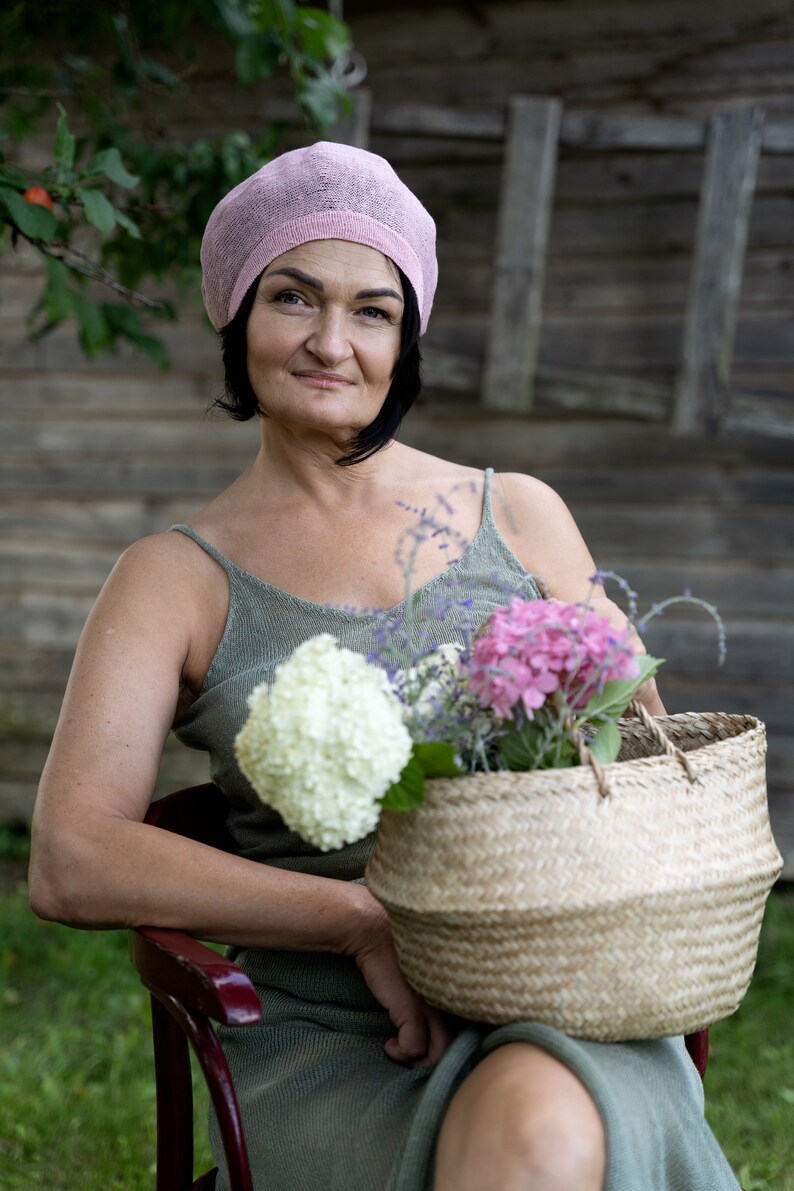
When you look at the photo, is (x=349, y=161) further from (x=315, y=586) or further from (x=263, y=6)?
(x=263, y=6)

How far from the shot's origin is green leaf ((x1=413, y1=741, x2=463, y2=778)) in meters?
1.34

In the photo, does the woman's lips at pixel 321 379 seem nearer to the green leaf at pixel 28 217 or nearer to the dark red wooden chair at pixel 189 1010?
the green leaf at pixel 28 217

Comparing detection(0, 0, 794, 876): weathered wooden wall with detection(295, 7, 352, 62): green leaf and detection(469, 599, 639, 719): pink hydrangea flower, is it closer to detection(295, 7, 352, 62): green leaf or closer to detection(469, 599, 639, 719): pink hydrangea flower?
detection(295, 7, 352, 62): green leaf

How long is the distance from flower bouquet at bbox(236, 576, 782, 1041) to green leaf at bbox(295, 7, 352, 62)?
200 centimetres

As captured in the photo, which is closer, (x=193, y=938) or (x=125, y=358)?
(x=193, y=938)

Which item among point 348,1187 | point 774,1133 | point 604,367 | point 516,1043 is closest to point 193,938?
point 348,1187

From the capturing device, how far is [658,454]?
14.8 feet

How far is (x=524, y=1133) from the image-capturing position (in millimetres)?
1310

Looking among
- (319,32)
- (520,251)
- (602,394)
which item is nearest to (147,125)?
(319,32)

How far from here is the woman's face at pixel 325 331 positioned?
193cm

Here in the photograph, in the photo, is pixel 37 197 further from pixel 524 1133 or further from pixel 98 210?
pixel 524 1133

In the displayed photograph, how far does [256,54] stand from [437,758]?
2.24 meters

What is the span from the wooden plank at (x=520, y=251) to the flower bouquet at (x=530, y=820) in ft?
8.97

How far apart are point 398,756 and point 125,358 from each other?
417cm
